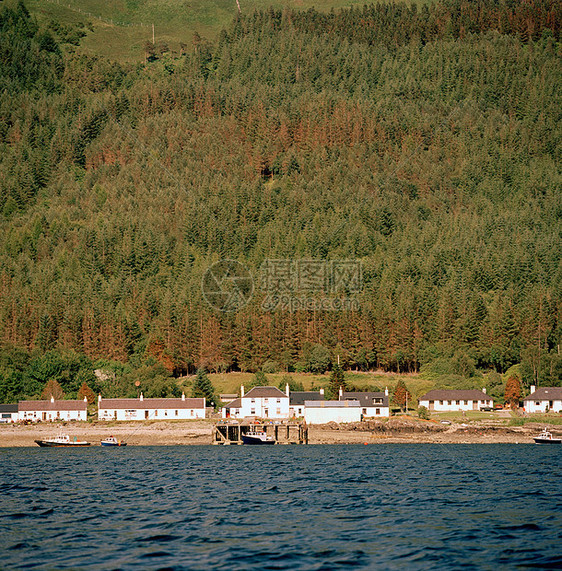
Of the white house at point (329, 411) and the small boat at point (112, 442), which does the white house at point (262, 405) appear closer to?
the white house at point (329, 411)

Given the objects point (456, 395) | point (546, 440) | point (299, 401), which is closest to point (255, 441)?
point (299, 401)

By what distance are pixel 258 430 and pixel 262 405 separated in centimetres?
1162

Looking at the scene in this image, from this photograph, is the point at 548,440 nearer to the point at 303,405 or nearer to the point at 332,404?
the point at 332,404

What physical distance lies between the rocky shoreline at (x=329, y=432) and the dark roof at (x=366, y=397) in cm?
835

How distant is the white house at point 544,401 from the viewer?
140 m

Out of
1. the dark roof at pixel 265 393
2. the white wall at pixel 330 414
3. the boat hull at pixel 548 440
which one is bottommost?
the boat hull at pixel 548 440

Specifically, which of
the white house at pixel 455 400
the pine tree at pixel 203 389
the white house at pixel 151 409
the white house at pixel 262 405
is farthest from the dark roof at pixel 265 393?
the white house at pixel 455 400

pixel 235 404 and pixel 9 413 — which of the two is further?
pixel 235 404

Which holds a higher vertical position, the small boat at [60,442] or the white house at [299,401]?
the white house at [299,401]

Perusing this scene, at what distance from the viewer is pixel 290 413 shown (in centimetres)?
14500

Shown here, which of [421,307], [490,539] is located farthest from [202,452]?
[421,307]

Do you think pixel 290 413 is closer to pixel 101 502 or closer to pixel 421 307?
pixel 421 307

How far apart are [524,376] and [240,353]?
56.3 metres

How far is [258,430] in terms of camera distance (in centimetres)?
13350
